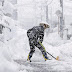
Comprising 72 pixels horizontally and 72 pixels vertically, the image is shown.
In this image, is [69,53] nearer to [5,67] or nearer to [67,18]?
[5,67]

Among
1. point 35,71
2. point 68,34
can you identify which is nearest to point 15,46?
point 35,71

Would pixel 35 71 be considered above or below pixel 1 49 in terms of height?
below

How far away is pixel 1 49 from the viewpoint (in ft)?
12.9

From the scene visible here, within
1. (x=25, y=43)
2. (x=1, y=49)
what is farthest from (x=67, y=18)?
(x=1, y=49)

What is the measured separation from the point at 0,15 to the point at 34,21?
34210mm

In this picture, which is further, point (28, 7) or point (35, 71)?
point (28, 7)

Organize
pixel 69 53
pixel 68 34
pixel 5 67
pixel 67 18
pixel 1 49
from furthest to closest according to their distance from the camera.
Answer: pixel 67 18 < pixel 68 34 < pixel 69 53 < pixel 1 49 < pixel 5 67

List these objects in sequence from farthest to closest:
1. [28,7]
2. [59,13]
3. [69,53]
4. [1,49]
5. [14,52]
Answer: [28,7] < [59,13] < [14,52] < [69,53] < [1,49]

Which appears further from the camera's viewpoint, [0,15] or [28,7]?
[28,7]

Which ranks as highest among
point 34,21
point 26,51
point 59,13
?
point 59,13

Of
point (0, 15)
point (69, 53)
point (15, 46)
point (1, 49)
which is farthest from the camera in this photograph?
point (15, 46)

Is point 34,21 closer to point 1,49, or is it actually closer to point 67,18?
point 67,18

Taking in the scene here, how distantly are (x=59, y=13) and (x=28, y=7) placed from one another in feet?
72.2

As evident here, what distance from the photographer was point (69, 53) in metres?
8.82
